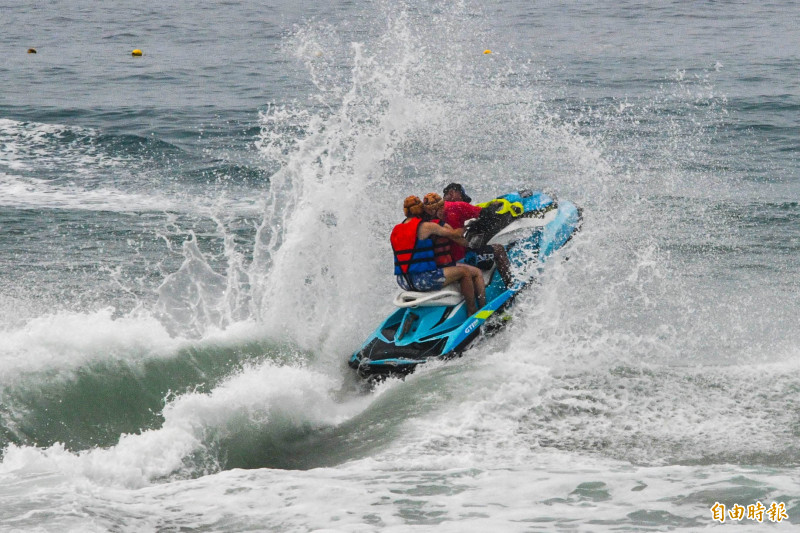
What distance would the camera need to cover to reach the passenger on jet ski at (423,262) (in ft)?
30.3

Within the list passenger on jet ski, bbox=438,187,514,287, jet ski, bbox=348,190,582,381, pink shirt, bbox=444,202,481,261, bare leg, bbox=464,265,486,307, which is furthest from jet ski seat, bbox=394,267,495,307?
pink shirt, bbox=444,202,481,261

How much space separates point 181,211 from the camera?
15484mm

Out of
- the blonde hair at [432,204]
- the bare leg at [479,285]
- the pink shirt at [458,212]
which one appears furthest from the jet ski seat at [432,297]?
the blonde hair at [432,204]

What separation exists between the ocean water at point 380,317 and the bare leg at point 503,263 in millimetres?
314

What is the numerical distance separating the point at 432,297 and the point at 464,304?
15.7 inches

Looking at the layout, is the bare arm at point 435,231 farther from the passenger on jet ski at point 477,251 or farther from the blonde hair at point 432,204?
the passenger on jet ski at point 477,251

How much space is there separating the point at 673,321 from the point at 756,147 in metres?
8.82

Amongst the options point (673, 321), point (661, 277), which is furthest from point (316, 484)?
point (661, 277)

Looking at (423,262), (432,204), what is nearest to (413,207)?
(432,204)

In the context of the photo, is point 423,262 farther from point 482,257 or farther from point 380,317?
point 380,317

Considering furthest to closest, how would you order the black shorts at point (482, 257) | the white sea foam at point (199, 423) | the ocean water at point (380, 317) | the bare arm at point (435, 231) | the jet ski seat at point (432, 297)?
the black shorts at point (482, 257), the jet ski seat at point (432, 297), the bare arm at point (435, 231), the white sea foam at point (199, 423), the ocean water at point (380, 317)

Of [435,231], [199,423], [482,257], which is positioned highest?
[435,231]

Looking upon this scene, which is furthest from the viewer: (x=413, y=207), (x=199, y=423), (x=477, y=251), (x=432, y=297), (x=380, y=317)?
(x=380, y=317)

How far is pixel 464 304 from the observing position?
9.55 m
